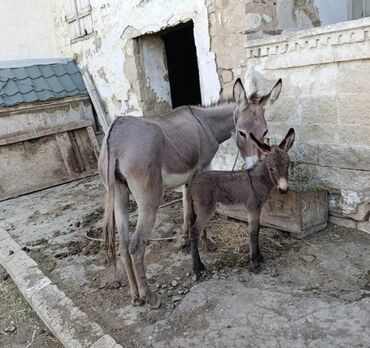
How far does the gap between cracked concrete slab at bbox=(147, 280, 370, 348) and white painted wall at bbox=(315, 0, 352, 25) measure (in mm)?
3140

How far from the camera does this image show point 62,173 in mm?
6410

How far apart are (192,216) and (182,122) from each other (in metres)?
0.81

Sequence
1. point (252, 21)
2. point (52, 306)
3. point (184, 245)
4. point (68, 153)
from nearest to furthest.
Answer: point (52, 306) → point (184, 245) → point (252, 21) → point (68, 153)

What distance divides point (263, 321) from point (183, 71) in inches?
220

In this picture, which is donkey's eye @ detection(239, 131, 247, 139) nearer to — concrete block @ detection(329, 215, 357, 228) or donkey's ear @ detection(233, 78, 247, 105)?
donkey's ear @ detection(233, 78, 247, 105)

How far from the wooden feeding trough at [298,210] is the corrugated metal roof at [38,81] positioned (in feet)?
14.9

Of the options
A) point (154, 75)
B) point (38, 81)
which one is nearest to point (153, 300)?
point (154, 75)

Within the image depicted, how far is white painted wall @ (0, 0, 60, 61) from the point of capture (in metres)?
6.78

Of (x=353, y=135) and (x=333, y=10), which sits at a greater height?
(x=333, y=10)

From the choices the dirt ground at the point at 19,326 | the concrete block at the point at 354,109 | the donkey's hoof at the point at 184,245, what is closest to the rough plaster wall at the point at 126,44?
the concrete block at the point at 354,109

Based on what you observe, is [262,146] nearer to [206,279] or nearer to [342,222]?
[206,279]

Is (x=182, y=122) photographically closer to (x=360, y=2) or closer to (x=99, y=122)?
(x=360, y=2)

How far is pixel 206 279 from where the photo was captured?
2.95 meters

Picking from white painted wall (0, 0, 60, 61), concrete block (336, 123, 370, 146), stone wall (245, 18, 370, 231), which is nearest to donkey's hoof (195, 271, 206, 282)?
stone wall (245, 18, 370, 231)
